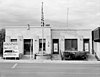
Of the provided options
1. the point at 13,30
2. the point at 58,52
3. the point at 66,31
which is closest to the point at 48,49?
the point at 58,52

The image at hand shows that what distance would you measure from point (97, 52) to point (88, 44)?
10.3 feet

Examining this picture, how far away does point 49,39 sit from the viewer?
3588cm

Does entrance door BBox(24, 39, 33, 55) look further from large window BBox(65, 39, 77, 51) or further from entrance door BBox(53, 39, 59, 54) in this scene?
large window BBox(65, 39, 77, 51)

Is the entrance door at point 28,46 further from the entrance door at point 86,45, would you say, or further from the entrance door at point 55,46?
the entrance door at point 86,45

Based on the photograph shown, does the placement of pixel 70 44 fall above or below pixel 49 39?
below

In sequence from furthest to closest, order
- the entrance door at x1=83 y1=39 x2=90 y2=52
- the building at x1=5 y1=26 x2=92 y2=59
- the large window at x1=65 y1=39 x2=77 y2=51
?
the large window at x1=65 y1=39 x2=77 y2=51 → the entrance door at x1=83 y1=39 x2=90 y2=52 → the building at x1=5 y1=26 x2=92 y2=59

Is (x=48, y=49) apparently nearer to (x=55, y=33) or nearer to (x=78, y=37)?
(x=55, y=33)

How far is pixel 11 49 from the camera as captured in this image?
29312 mm

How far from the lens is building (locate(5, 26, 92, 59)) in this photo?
1411 inches

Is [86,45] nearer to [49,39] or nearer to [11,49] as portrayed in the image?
[49,39]

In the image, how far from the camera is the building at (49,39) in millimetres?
35844
